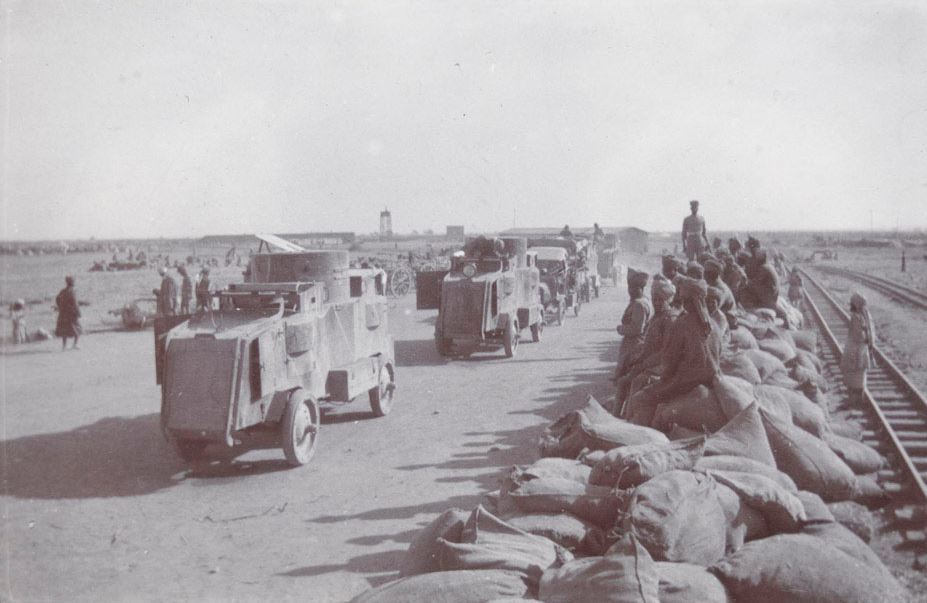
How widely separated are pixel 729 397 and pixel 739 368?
1503 mm

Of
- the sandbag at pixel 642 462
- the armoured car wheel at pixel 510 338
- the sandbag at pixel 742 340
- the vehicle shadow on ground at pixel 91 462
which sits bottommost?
the vehicle shadow on ground at pixel 91 462

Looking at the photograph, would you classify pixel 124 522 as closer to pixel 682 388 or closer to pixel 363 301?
pixel 363 301

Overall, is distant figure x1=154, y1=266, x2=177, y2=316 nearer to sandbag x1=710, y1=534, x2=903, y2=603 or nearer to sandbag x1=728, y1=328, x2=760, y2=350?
sandbag x1=728, y1=328, x2=760, y2=350

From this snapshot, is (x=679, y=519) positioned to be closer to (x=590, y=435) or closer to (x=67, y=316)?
(x=590, y=435)

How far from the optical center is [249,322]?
7.56m

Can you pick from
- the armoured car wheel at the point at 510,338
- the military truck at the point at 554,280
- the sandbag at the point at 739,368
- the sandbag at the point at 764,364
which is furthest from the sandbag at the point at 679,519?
the military truck at the point at 554,280

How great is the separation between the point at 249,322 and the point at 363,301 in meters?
2.06

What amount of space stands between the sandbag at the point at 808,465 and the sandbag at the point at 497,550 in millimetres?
2565

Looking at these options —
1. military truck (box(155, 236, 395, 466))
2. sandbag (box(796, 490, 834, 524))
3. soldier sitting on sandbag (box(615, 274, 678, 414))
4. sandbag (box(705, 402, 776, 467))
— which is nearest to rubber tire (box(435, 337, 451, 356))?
military truck (box(155, 236, 395, 466))

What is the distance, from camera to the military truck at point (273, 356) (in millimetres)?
6926

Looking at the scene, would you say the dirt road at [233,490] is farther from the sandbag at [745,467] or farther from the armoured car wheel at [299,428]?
the sandbag at [745,467]

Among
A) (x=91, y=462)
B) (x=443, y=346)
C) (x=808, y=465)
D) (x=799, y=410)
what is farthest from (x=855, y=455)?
(x=443, y=346)

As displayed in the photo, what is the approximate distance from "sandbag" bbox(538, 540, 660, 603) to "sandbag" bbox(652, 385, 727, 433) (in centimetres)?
268

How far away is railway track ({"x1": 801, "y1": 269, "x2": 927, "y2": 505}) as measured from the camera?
7121 mm
